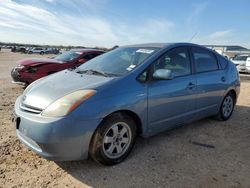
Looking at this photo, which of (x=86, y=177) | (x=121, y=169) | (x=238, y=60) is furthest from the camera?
(x=238, y=60)

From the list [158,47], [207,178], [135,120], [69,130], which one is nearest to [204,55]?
[158,47]

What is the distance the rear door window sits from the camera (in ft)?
15.7

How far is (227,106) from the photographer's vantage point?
5.71 meters

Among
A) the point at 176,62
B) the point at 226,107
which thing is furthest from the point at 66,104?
the point at 226,107

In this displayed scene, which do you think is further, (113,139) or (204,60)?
(204,60)

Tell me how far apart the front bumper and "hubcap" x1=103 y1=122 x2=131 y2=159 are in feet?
0.99

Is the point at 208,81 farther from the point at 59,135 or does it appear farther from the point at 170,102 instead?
the point at 59,135

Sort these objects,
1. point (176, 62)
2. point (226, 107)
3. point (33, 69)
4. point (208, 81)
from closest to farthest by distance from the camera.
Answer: point (176, 62) < point (208, 81) < point (226, 107) < point (33, 69)

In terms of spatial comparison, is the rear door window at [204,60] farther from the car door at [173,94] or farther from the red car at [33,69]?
the red car at [33,69]

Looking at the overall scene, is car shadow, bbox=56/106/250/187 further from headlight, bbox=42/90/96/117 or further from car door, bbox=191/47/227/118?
headlight, bbox=42/90/96/117

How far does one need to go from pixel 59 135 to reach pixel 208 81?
3018 mm

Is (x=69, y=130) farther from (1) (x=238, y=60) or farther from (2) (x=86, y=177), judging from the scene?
(1) (x=238, y=60)

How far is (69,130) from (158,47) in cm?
210

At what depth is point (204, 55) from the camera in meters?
5.08
